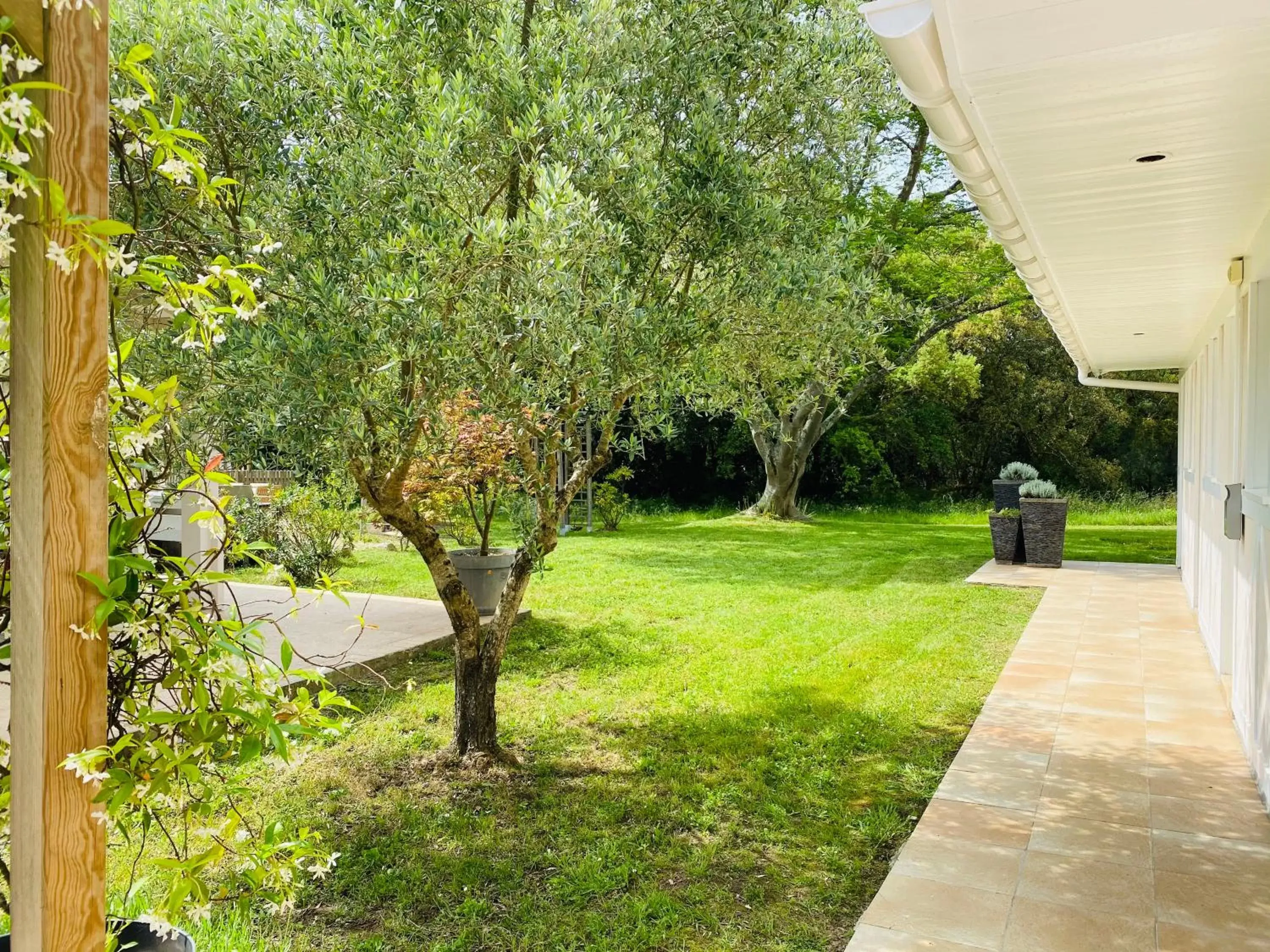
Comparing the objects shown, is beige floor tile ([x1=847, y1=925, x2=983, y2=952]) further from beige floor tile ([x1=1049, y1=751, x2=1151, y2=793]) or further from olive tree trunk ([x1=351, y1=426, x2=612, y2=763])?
olive tree trunk ([x1=351, y1=426, x2=612, y2=763])

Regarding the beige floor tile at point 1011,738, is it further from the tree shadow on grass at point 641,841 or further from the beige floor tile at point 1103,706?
the beige floor tile at point 1103,706

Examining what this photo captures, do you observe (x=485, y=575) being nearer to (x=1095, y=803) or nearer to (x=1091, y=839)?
(x=1095, y=803)

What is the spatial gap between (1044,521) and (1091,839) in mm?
8056

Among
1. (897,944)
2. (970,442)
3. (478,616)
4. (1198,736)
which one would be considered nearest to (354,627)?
(478,616)

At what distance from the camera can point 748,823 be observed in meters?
3.72

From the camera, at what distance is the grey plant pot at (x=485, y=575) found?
7312 millimetres

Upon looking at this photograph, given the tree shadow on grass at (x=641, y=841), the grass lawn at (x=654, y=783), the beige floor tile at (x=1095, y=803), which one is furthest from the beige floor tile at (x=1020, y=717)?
the beige floor tile at (x=1095, y=803)

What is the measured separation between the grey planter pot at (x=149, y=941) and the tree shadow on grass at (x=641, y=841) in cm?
108

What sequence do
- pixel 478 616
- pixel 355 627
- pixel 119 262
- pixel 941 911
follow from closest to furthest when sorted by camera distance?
pixel 119 262 < pixel 941 911 < pixel 478 616 < pixel 355 627

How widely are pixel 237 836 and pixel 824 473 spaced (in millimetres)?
19113

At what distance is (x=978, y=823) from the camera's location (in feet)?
11.7

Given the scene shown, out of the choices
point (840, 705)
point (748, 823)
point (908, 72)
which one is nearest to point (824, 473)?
point (840, 705)

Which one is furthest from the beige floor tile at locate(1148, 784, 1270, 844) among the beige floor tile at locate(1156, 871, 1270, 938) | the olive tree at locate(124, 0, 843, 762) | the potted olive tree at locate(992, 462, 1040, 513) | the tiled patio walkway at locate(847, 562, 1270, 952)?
the potted olive tree at locate(992, 462, 1040, 513)

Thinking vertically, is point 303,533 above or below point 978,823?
above
